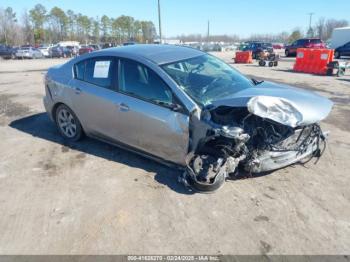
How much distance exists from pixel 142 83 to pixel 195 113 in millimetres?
932

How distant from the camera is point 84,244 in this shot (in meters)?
2.90

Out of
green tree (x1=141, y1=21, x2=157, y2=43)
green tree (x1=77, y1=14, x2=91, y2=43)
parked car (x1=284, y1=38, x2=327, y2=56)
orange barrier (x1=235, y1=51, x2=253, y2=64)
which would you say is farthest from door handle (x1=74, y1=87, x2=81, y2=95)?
green tree (x1=141, y1=21, x2=157, y2=43)

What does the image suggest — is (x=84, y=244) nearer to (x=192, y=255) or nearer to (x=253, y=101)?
(x=192, y=255)

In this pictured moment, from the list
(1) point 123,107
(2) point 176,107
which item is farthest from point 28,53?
(2) point 176,107

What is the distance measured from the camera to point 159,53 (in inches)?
173

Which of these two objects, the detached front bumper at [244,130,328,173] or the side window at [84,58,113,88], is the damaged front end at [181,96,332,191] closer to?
the detached front bumper at [244,130,328,173]

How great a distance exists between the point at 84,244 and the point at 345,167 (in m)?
3.63

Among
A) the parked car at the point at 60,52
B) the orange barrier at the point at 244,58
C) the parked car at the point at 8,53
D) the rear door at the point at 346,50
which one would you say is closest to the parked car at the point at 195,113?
the orange barrier at the point at 244,58

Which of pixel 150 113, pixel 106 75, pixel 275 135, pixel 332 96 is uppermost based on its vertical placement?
pixel 106 75

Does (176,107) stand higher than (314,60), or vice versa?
(176,107)

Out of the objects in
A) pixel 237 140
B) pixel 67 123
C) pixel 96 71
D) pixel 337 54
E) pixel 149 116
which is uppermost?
pixel 96 71

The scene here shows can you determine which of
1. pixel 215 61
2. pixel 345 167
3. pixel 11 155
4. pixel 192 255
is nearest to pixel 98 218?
pixel 192 255

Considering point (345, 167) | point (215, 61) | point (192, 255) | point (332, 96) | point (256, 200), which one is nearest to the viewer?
point (192, 255)

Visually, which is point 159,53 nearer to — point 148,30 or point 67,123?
point 67,123
